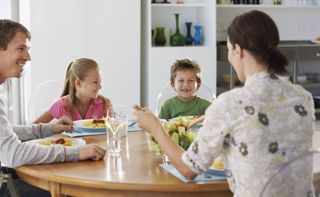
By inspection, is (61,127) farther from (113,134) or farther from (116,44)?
(116,44)

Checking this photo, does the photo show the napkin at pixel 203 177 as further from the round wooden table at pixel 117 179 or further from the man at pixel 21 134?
the man at pixel 21 134

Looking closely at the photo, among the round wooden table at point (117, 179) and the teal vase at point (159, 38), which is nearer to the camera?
the round wooden table at point (117, 179)

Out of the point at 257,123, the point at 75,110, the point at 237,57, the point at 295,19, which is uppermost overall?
the point at 295,19

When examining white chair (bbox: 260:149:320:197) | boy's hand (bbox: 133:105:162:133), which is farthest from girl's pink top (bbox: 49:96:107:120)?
white chair (bbox: 260:149:320:197)

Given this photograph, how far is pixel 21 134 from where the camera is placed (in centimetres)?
256

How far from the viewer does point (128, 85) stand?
16.6ft

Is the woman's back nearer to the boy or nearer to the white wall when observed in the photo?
the boy

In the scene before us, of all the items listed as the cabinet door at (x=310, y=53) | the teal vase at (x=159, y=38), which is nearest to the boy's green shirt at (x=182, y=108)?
the teal vase at (x=159, y=38)

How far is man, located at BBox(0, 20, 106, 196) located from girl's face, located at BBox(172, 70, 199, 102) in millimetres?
869

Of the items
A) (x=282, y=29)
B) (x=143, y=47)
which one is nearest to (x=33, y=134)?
(x=143, y=47)

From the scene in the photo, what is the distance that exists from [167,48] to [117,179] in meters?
3.38

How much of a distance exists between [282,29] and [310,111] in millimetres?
4571

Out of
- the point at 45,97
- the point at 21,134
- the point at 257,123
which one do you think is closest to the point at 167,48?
the point at 45,97

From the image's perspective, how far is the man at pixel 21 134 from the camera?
2037 millimetres
